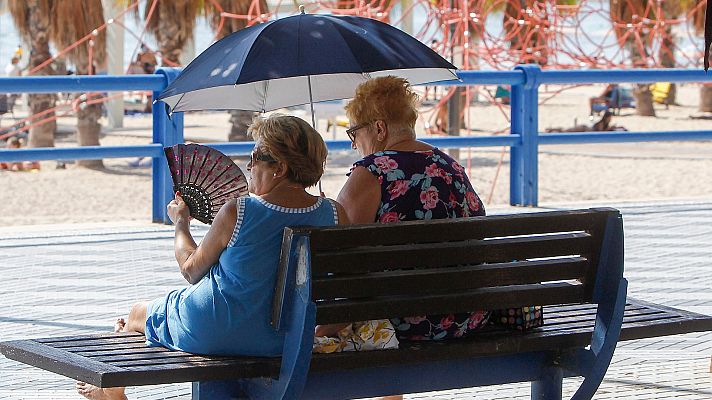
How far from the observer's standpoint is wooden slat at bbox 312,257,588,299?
3.64 meters

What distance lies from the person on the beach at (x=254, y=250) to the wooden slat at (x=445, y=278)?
22 centimetres

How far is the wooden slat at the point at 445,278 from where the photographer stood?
12.0ft

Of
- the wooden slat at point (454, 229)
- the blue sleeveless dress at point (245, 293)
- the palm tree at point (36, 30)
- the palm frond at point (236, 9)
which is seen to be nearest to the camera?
the wooden slat at point (454, 229)

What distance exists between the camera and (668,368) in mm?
5441

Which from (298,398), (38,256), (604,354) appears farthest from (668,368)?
(38,256)

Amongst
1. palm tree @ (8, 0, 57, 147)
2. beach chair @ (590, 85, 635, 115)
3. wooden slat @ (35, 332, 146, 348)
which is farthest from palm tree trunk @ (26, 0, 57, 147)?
wooden slat @ (35, 332, 146, 348)

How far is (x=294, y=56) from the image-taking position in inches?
174

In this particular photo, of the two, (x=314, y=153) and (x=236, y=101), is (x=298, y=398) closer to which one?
(x=314, y=153)

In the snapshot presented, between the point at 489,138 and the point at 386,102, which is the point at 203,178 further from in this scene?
the point at 489,138

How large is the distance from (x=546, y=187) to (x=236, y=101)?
16229mm

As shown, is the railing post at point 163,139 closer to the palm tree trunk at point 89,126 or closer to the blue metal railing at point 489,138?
the blue metal railing at point 489,138

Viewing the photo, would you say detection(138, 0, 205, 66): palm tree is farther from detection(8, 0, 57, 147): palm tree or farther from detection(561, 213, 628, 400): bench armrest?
detection(561, 213, 628, 400): bench armrest

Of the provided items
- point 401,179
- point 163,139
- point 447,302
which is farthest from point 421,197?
point 163,139

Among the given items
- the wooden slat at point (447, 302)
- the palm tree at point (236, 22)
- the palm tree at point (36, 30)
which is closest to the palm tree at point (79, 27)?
the palm tree at point (36, 30)
